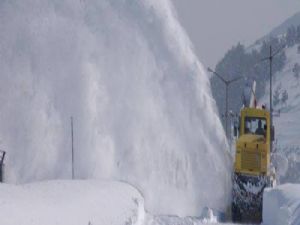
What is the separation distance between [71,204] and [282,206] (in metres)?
4.65

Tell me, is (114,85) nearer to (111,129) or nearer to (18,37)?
(111,129)

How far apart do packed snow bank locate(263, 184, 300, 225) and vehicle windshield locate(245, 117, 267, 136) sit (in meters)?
3.98

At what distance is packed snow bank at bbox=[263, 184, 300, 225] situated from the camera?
12000 millimetres

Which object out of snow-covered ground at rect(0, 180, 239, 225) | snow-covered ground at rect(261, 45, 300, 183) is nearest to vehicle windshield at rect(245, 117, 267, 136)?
snow-covered ground at rect(0, 180, 239, 225)

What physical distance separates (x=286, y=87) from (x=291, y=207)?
5465 inches

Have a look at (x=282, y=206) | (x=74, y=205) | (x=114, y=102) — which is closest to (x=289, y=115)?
(x=114, y=102)

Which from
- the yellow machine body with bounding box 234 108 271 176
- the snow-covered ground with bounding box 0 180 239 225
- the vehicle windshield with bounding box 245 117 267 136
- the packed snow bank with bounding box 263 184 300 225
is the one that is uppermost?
the vehicle windshield with bounding box 245 117 267 136

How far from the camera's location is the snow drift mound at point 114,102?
1941 cm

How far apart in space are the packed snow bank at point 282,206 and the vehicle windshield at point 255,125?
3.98 metres

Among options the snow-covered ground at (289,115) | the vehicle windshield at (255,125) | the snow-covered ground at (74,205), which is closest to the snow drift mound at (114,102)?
the vehicle windshield at (255,125)

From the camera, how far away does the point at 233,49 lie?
148 m

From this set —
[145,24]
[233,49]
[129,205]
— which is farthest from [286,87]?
[129,205]

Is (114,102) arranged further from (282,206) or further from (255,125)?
(282,206)

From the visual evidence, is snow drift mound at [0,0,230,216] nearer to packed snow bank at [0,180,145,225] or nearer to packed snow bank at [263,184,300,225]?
packed snow bank at [263,184,300,225]
